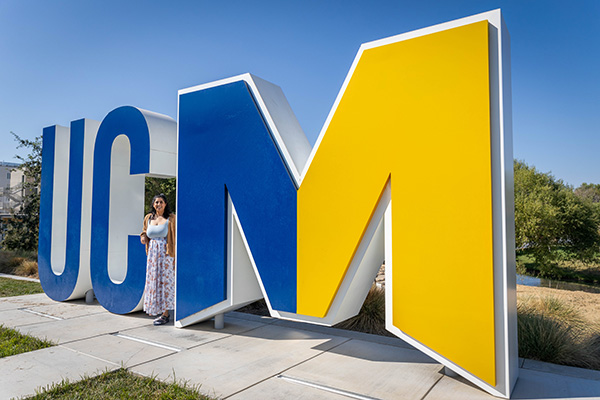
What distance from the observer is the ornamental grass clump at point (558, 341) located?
5.03m

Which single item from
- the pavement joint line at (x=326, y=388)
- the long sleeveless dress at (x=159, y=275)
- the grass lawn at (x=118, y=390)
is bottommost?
the pavement joint line at (x=326, y=388)

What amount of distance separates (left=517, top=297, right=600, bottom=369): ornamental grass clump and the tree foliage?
16.7 metres

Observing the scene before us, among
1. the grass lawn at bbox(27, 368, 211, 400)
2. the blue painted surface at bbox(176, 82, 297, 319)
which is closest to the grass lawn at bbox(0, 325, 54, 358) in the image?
the grass lawn at bbox(27, 368, 211, 400)

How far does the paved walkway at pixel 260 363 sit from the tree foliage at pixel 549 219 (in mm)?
18234

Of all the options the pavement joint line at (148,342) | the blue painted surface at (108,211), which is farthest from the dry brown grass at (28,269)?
the pavement joint line at (148,342)

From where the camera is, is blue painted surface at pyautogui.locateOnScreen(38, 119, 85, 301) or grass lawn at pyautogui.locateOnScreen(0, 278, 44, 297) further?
grass lawn at pyautogui.locateOnScreen(0, 278, 44, 297)

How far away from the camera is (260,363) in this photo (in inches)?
191

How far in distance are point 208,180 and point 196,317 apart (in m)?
2.02

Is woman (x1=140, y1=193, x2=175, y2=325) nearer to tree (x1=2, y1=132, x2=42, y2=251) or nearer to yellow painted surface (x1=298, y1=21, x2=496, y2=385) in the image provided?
yellow painted surface (x1=298, y1=21, x2=496, y2=385)

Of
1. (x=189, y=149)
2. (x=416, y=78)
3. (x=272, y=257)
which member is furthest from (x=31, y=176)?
(x=416, y=78)

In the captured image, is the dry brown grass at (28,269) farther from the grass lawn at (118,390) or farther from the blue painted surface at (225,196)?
the grass lawn at (118,390)

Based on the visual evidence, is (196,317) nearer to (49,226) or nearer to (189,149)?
(189,149)

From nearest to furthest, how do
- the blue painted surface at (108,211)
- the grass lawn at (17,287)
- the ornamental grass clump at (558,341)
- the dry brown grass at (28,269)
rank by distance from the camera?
the ornamental grass clump at (558,341)
the blue painted surface at (108,211)
the grass lawn at (17,287)
the dry brown grass at (28,269)

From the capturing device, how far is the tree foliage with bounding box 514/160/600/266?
2098 centimetres
